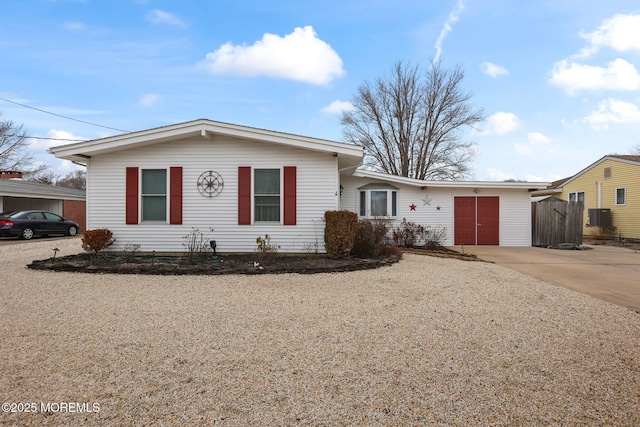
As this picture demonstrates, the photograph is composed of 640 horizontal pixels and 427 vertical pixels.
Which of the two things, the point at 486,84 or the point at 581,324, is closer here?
the point at 581,324

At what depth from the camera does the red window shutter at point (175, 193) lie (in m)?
8.84

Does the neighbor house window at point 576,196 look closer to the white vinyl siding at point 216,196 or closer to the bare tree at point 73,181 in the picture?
the white vinyl siding at point 216,196

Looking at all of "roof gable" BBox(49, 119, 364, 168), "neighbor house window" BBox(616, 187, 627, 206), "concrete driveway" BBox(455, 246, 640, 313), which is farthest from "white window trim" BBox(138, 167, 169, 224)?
"neighbor house window" BBox(616, 187, 627, 206)

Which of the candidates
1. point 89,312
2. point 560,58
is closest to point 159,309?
point 89,312

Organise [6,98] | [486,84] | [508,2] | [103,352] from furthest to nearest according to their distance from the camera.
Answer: [6,98], [486,84], [508,2], [103,352]

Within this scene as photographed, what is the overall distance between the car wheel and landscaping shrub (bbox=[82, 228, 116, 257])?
9.30m

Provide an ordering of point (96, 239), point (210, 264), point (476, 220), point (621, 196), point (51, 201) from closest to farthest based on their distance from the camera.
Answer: point (210, 264) → point (96, 239) → point (476, 220) → point (621, 196) → point (51, 201)

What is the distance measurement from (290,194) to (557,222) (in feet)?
34.6

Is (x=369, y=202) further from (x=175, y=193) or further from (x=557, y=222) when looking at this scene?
(x=557, y=222)

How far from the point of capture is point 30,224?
1505cm

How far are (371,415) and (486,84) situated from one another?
1341 cm

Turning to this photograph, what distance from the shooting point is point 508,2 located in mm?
9359

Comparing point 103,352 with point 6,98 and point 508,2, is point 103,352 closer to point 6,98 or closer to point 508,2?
point 508,2

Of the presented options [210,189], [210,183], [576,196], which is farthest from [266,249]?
[576,196]
